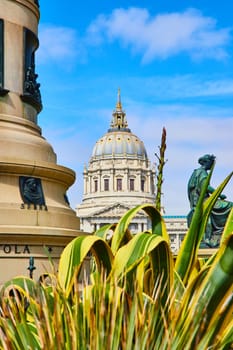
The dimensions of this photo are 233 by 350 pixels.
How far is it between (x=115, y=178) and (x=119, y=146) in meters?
6.55

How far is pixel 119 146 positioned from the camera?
4225 inches

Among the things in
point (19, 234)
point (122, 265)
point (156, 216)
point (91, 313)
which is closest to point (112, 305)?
point (91, 313)

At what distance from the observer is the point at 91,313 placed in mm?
3297

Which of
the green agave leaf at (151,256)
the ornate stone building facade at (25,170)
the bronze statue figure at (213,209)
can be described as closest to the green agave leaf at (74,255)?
the green agave leaf at (151,256)

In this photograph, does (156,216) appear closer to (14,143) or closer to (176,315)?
(176,315)

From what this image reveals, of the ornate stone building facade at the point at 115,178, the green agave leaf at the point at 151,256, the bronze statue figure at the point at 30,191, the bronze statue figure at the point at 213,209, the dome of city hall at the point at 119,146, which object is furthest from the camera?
the dome of city hall at the point at 119,146

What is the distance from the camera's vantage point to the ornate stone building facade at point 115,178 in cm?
9781

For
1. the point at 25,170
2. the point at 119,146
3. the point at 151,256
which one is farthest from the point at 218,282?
the point at 119,146

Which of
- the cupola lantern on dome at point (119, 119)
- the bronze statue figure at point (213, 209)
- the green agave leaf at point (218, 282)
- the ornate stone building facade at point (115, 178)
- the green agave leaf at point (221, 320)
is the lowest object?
the green agave leaf at point (221, 320)

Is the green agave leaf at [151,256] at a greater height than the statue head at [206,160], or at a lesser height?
lesser

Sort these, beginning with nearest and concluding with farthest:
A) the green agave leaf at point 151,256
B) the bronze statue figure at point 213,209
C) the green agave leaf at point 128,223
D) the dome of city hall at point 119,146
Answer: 1. the green agave leaf at point 151,256
2. the green agave leaf at point 128,223
3. the bronze statue figure at point 213,209
4. the dome of city hall at point 119,146

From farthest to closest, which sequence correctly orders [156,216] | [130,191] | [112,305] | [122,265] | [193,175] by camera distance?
[130,191]
[193,175]
[156,216]
[122,265]
[112,305]

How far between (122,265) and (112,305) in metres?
0.72

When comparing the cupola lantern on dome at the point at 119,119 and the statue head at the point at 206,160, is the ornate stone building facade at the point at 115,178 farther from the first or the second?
the statue head at the point at 206,160
